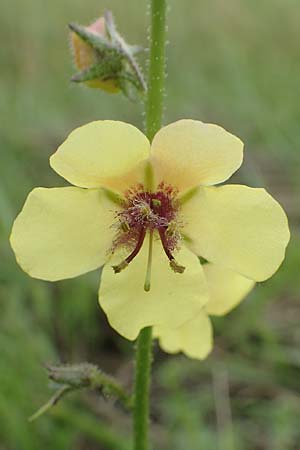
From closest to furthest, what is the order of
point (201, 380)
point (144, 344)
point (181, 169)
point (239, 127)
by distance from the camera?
1. point (181, 169)
2. point (144, 344)
3. point (201, 380)
4. point (239, 127)

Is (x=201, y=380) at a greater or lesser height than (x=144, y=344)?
lesser

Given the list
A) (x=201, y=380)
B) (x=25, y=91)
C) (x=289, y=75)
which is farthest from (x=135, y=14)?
(x=201, y=380)

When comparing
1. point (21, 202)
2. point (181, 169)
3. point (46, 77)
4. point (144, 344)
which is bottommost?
point (46, 77)

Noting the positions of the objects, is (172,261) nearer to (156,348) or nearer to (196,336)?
(196,336)

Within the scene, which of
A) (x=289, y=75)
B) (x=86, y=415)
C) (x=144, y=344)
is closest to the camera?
(x=144, y=344)

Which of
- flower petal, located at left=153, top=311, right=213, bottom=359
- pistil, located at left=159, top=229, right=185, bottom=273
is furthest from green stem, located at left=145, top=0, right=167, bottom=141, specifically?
flower petal, located at left=153, top=311, right=213, bottom=359

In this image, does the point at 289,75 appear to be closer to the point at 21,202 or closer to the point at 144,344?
the point at 21,202

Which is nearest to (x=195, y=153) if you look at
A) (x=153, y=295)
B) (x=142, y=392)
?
(x=153, y=295)

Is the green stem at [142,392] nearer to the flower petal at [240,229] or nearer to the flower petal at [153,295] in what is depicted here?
the flower petal at [153,295]
